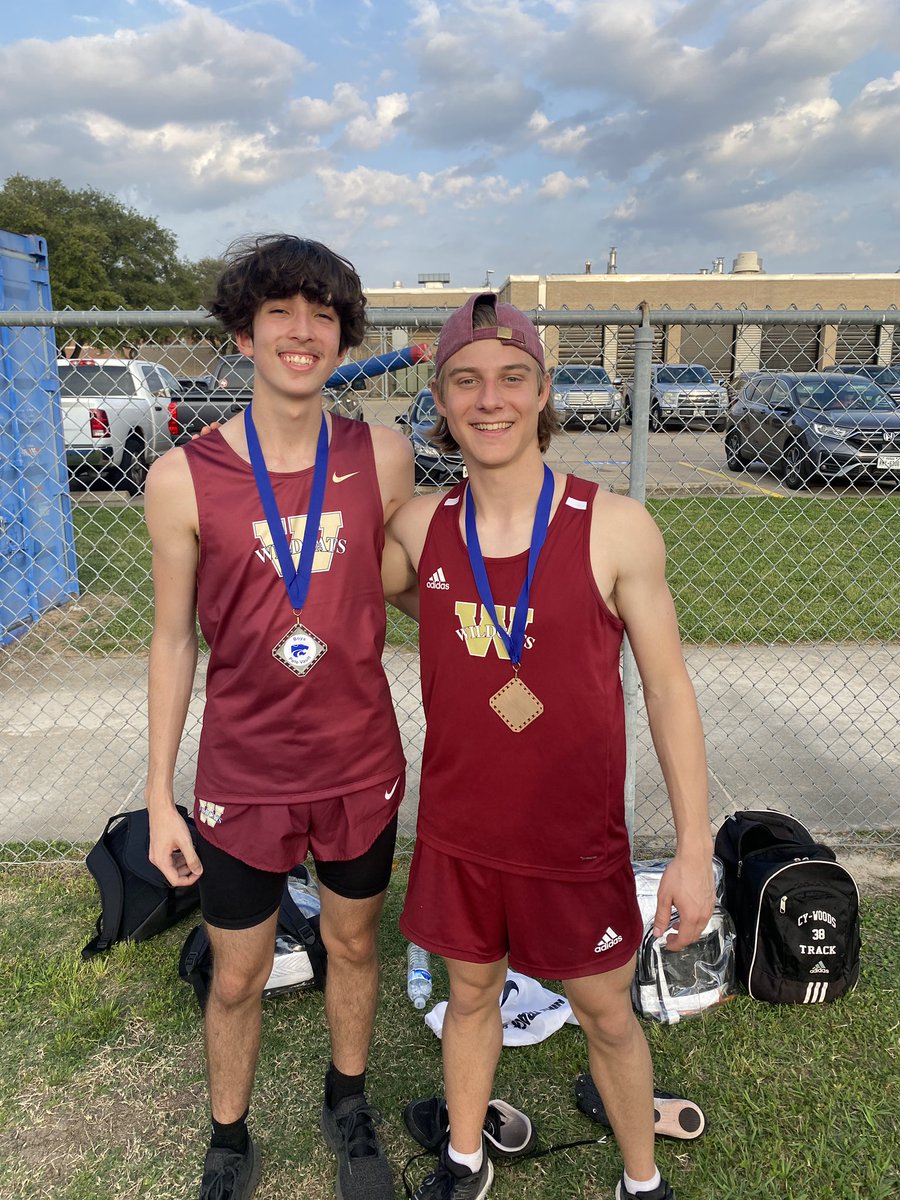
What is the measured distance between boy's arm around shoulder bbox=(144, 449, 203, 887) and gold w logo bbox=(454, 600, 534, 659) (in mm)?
637

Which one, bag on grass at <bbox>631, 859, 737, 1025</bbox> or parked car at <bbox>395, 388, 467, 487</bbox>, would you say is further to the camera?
bag on grass at <bbox>631, 859, 737, 1025</bbox>

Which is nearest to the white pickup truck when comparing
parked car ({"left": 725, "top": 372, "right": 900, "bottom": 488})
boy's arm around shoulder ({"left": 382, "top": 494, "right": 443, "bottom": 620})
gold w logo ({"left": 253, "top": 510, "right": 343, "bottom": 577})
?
parked car ({"left": 725, "top": 372, "right": 900, "bottom": 488})

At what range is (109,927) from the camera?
301cm

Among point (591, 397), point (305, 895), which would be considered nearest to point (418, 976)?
point (305, 895)

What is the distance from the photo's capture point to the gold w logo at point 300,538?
6.24ft

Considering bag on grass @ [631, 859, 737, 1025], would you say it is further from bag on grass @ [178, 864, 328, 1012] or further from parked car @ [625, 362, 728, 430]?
parked car @ [625, 362, 728, 430]

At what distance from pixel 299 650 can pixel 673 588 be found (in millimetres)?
5931

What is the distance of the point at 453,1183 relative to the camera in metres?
2.08

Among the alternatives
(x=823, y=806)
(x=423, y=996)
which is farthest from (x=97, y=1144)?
(x=823, y=806)

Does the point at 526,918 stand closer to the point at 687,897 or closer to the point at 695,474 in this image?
the point at 687,897

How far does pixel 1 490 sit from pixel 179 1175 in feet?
18.0

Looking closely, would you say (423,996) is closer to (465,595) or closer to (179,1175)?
(179,1175)

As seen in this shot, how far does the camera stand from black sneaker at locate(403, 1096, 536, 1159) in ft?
7.38

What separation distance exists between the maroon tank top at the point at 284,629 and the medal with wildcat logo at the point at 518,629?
321 mm
